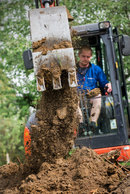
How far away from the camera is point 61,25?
3.56 metres

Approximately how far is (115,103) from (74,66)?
1461 millimetres

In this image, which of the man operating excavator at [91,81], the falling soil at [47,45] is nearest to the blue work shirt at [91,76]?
the man operating excavator at [91,81]

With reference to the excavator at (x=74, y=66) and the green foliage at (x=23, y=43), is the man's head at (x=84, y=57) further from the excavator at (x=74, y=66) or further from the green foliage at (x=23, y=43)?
the green foliage at (x=23, y=43)

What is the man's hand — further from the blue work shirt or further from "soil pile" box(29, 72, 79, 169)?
"soil pile" box(29, 72, 79, 169)

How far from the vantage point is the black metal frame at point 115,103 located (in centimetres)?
450

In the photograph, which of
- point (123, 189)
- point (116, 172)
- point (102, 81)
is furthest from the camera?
point (102, 81)

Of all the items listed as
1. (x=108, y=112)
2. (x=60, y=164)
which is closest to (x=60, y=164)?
(x=60, y=164)

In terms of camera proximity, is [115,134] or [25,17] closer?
[115,134]

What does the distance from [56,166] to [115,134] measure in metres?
1.58

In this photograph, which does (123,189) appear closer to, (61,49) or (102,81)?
(61,49)

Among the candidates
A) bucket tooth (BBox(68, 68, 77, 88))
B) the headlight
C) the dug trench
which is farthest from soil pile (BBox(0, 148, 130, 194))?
the headlight

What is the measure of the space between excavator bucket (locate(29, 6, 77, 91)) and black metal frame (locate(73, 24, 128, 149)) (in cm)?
117

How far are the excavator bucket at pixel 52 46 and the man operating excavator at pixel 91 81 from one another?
0.96 m

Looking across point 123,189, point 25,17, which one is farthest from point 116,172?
point 25,17
